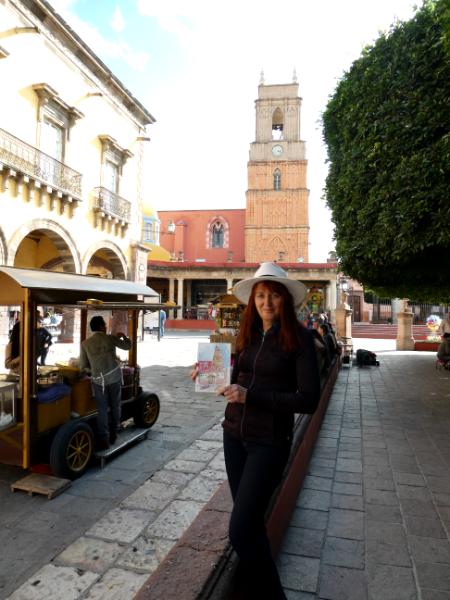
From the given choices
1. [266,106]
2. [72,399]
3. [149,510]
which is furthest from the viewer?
[266,106]

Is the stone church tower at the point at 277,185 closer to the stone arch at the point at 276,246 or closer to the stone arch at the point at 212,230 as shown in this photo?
the stone arch at the point at 276,246

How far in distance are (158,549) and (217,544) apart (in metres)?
0.70

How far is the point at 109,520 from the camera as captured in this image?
134 inches

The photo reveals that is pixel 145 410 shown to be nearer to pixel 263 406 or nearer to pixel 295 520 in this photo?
pixel 295 520

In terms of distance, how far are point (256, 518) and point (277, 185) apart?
43.3 m

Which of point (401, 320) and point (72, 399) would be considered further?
point (401, 320)

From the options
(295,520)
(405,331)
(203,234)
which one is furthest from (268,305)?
(203,234)

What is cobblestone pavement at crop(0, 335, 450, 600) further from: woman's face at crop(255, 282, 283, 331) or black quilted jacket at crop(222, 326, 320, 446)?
woman's face at crop(255, 282, 283, 331)

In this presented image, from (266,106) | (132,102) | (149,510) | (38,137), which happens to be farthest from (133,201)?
(266,106)

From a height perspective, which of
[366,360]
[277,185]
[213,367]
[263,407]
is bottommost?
[366,360]

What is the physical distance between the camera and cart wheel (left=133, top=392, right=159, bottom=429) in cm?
570

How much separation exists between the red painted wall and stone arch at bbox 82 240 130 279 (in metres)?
24.9

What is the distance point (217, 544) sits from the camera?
2543 mm

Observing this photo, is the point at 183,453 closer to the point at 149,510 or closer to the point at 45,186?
the point at 149,510
